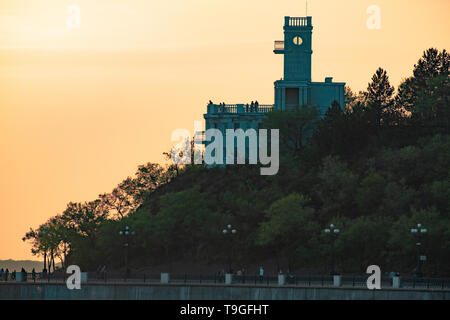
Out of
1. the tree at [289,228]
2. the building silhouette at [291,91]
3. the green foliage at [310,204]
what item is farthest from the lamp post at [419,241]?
the building silhouette at [291,91]

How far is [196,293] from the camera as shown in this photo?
11831 centimetres

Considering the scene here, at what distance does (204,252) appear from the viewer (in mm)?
154125

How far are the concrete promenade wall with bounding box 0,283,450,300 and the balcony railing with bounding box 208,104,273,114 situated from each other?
58.0 meters

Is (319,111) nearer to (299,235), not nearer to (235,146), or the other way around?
(235,146)

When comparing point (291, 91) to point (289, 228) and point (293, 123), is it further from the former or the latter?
point (289, 228)

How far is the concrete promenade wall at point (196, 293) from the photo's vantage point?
4343 inches

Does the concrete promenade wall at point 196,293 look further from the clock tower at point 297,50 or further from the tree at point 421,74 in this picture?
the tree at point 421,74

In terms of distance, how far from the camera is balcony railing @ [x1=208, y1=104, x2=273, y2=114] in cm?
17538

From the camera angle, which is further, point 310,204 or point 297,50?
point 297,50

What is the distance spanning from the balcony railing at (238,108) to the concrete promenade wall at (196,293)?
5797 cm

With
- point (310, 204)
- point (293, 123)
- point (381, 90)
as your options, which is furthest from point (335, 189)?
point (381, 90)

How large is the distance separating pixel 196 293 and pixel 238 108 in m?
60.0

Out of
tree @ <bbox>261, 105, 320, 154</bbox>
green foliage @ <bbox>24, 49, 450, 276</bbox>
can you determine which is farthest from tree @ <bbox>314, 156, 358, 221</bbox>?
tree @ <bbox>261, 105, 320, 154</bbox>
